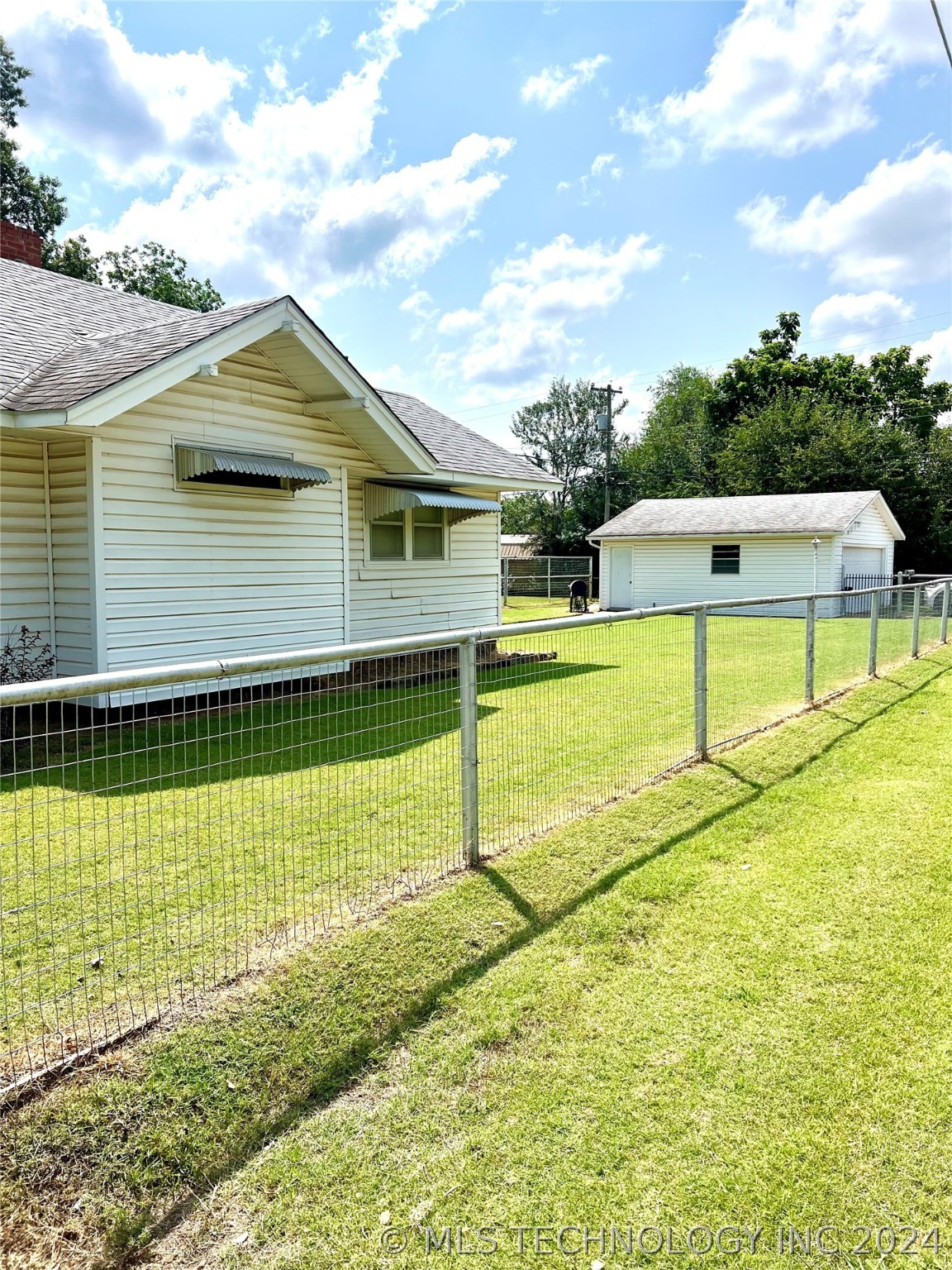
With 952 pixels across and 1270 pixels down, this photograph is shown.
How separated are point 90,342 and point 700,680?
7.72 meters

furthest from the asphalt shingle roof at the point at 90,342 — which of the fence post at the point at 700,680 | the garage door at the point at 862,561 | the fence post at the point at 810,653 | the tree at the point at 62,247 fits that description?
the tree at the point at 62,247

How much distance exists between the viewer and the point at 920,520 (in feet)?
105

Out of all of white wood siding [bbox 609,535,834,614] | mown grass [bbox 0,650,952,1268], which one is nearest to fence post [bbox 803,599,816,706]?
mown grass [bbox 0,650,952,1268]

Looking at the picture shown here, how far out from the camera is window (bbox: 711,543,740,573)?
84.1 feet

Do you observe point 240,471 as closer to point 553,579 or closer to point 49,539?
point 49,539

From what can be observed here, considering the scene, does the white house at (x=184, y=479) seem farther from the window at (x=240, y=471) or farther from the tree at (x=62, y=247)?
the tree at (x=62, y=247)

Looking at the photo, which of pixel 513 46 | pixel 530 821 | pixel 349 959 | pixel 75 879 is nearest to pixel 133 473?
pixel 75 879

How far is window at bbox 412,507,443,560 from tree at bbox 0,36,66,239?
2444 centimetres

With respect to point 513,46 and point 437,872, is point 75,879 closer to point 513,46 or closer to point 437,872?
point 437,872

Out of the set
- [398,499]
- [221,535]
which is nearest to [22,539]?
[221,535]

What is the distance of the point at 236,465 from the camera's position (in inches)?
302

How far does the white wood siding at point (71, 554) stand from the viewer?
711cm

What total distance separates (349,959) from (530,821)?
1.82 meters

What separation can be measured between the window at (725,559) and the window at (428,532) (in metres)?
16.4
